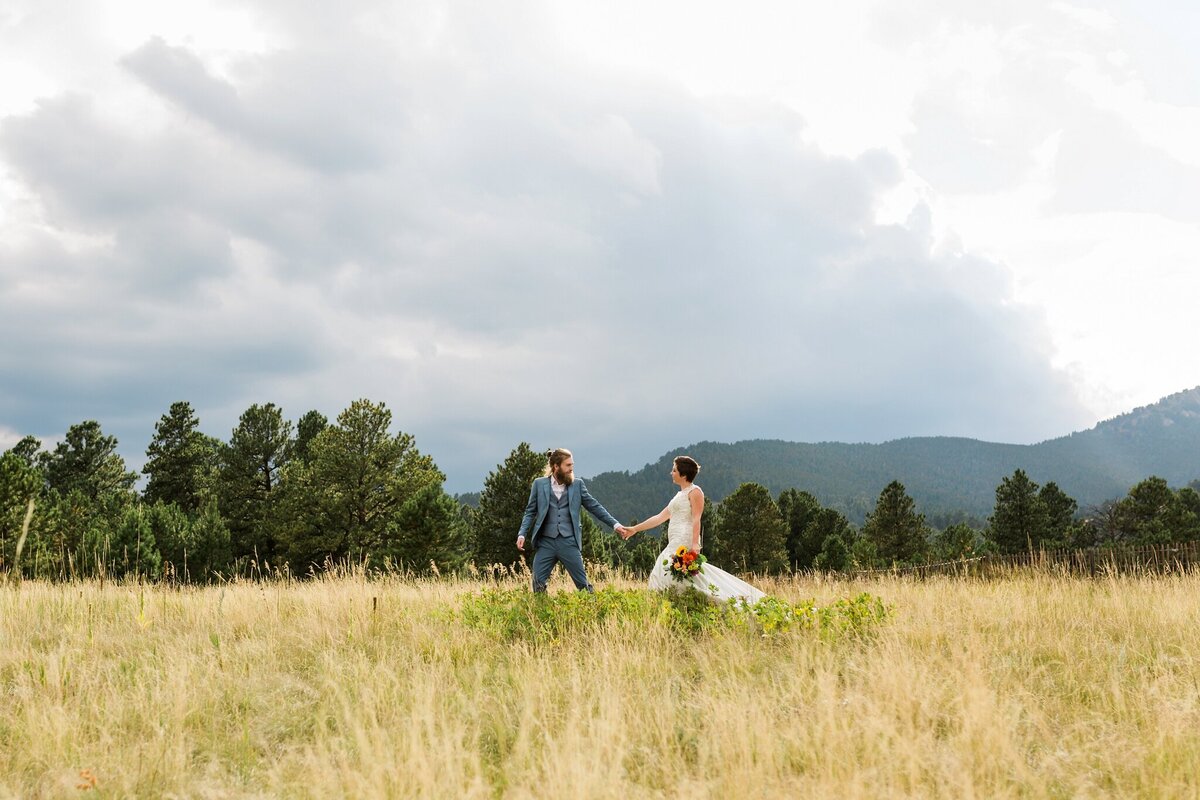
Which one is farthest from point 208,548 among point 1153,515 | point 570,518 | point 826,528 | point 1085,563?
point 1153,515

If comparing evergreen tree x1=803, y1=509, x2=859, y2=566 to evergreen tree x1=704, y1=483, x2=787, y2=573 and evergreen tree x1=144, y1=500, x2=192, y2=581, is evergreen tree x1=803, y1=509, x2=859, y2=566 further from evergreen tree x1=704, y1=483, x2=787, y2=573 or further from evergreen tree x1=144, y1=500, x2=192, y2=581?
evergreen tree x1=144, y1=500, x2=192, y2=581

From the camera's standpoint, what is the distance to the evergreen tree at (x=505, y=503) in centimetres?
3691

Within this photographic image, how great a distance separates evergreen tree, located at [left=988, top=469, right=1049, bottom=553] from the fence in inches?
1271

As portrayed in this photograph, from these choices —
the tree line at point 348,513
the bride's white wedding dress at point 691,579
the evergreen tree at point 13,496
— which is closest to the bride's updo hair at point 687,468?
the bride's white wedding dress at point 691,579

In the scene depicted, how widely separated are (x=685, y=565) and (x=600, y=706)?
364 cm

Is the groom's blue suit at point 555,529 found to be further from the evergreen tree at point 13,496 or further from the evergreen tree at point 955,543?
the evergreen tree at point 955,543

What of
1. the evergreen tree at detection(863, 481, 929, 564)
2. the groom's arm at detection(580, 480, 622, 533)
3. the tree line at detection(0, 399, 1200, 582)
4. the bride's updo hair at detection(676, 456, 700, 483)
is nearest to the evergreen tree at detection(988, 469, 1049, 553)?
the tree line at detection(0, 399, 1200, 582)

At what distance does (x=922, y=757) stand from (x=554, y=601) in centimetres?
454

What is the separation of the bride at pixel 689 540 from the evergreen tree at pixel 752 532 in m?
40.0

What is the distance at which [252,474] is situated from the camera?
4591 cm

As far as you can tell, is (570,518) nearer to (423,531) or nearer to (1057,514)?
(423,531)

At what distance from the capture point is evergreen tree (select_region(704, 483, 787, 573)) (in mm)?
47562

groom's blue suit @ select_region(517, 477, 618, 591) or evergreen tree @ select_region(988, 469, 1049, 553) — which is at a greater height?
groom's blue suit @ select_region(517, 477, 618, 591)

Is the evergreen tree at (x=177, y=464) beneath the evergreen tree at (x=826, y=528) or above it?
above
